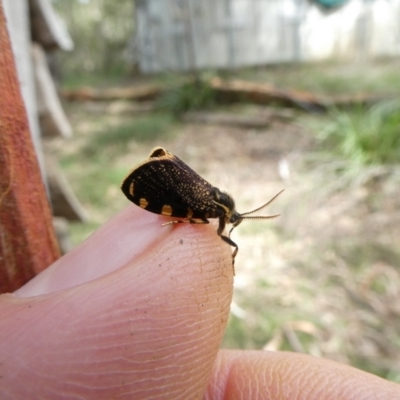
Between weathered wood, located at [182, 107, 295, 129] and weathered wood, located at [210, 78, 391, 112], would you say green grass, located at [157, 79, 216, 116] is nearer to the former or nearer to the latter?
weathered wood, located at [210, 78, 391, 112]

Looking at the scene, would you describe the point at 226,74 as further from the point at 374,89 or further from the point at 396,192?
the point at 396,192

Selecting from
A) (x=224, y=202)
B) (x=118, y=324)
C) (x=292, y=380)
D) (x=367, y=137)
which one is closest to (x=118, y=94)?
(x=367, y=137)

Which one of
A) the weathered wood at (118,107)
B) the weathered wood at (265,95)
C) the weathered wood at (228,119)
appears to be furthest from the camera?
the weathered wood at (118,107)

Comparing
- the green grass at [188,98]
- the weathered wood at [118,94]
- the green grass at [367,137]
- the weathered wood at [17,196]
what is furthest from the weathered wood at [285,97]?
the weathered wood at [17,196]

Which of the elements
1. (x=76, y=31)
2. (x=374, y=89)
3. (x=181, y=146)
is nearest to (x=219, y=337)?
(x=181, y=146)

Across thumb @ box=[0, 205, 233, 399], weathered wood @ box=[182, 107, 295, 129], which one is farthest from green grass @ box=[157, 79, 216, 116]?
thumb @ box=[0, 205, 233, 399]

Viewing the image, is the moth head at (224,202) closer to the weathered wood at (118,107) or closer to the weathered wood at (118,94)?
the weathered wood at (118,107)

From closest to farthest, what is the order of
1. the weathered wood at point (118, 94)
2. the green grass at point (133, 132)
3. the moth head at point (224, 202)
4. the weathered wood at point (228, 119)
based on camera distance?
the moth head at point (224, 202) → the green grass at point (133, 132) → the weathered wood at point (228, 119) → the weathered wood at point (118, 94)
